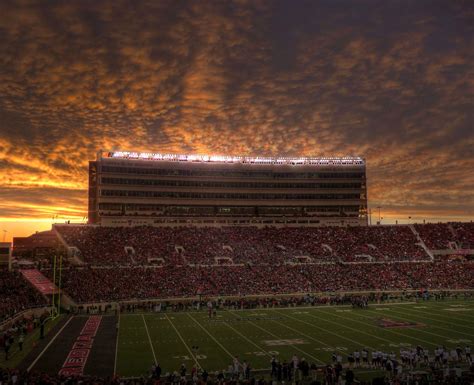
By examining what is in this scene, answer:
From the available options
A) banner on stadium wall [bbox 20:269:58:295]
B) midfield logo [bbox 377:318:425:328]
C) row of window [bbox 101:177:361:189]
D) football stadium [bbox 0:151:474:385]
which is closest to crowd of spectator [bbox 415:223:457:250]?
football stadium [bbox 0:151:474:385]

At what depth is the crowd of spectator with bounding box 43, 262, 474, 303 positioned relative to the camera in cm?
4941

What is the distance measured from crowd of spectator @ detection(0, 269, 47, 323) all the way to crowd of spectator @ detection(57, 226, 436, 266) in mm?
12448

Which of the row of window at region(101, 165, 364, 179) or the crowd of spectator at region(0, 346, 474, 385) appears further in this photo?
the row of window at region(101, 165, 364, 179)

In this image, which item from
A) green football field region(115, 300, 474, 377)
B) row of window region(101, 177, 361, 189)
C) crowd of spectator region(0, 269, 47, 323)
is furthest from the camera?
row of window region(101, 177, 361, 189)

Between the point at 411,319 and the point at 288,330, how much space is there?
1127 centimetres

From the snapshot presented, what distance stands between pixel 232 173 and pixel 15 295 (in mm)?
44380

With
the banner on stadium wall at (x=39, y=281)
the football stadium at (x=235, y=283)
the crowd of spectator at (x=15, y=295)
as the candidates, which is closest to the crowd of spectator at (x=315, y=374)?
the football stadium at (x=235, y=283)

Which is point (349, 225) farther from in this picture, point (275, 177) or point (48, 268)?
point (48, 268)

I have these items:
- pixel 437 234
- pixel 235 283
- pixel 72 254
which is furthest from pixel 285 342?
pixel 437 234

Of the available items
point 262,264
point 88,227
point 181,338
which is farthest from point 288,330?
point 88,227

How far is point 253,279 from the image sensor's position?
56.0 meters

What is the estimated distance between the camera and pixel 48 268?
170 ft

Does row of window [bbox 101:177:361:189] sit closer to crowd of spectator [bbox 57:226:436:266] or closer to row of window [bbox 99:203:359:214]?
row of window [bbox 99:203:359:214]

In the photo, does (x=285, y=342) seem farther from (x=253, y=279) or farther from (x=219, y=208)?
(x=219, y=208)
